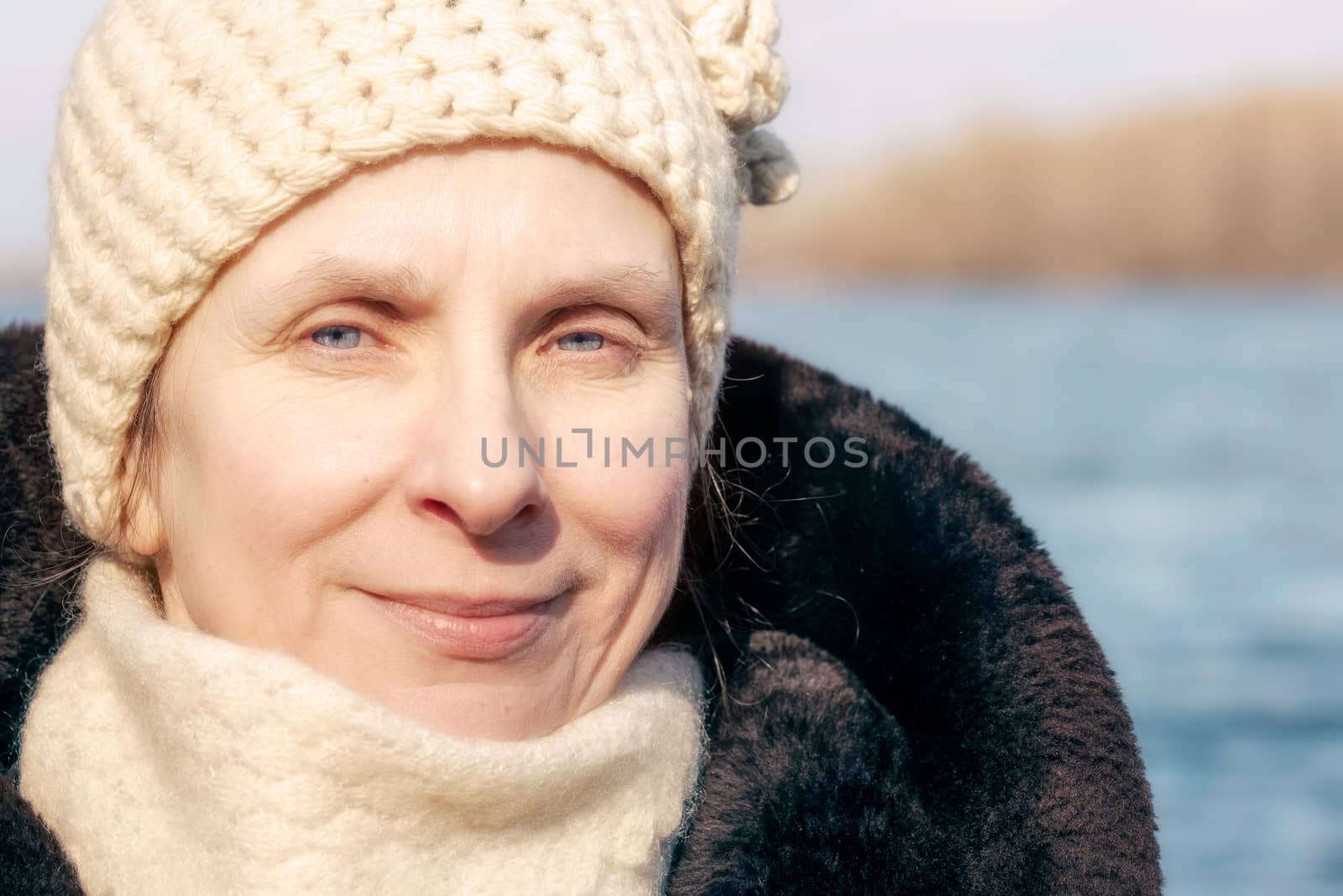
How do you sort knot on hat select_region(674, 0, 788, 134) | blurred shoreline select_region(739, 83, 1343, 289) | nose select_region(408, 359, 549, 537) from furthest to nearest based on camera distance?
blurred shoreline select_region(739, 83, 1343, 289) < knot on hat select_region(674, 0, 788, 134) < nose select_region(408, 359, 549, 537)

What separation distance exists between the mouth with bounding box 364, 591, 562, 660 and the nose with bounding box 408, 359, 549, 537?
0.10m

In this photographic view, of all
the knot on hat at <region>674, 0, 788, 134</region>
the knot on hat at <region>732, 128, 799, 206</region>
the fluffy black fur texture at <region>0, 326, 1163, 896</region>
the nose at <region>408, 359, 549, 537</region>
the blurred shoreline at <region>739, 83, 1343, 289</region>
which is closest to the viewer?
the nose at <region>408, 359, 549, 537</region>

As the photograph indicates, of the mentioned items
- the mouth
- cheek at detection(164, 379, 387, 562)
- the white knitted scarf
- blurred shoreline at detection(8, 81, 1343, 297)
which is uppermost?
blurred shoreline at detection(8, 81, 1343, 297)

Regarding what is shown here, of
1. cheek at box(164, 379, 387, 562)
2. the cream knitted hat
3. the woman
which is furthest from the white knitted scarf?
the cream knitted hat

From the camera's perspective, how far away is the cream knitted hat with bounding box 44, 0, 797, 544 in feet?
5.40

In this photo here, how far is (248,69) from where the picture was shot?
5.54 ft

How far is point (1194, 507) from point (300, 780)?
712 centimetres

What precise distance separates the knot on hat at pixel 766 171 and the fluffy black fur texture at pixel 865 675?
0.29 meters

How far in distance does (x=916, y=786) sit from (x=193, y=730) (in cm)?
95

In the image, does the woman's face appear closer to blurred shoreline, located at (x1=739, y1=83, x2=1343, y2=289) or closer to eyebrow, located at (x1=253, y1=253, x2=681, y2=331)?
eyebrow, located at (x1=253, y1=253, x2=681, y2=331)

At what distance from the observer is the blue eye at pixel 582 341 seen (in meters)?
1.79

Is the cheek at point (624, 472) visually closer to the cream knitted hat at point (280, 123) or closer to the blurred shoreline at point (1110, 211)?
the cream knitted hat at point (280, 123)

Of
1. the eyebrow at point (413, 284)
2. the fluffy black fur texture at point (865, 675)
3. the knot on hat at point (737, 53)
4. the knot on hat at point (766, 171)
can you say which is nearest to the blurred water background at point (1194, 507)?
the fluffy black fur texture at point (865, 675)

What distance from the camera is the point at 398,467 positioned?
1644mm
